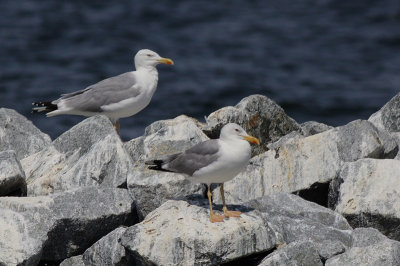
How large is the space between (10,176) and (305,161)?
344 centimetres

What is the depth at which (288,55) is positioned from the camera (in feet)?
90.0

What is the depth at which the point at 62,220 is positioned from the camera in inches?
368

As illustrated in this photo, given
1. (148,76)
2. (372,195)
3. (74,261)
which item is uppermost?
(148,76)

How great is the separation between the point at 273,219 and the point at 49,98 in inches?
600

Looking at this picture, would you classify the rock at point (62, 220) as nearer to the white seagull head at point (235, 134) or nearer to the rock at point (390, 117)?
the white seagull head at point (235, 134)

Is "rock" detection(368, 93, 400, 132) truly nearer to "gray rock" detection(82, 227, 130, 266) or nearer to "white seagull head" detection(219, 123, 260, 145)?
"white seagull head" detection(219, 123, 260, 145)

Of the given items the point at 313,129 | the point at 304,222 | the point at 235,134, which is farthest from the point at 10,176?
the point at 313,129

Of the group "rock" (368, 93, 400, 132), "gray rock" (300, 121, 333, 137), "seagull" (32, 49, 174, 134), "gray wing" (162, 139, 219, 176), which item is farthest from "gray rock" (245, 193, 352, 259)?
"seagull" (32, 49, 174, 134)

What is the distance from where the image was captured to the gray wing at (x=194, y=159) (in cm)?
912

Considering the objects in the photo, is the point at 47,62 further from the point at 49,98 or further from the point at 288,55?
the point at 288,55

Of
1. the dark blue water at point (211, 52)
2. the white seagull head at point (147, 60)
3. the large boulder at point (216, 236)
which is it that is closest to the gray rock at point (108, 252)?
the large boulder at point (216, 236)

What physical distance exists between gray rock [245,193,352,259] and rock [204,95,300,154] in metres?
1.79

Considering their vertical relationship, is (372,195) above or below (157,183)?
below

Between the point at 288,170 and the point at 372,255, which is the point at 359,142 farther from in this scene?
the point at 372,255
